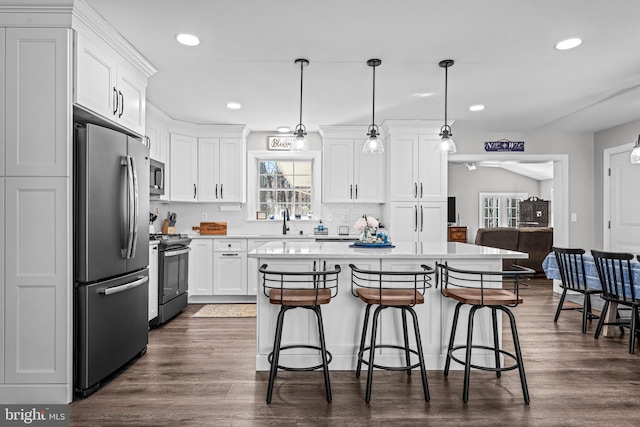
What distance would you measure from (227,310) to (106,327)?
230 cm

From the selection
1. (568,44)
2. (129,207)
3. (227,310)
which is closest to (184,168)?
(227,310)

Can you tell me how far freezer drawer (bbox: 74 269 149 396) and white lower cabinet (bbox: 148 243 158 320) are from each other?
91 centimetres

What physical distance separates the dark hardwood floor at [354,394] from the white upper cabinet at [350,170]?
109 inches

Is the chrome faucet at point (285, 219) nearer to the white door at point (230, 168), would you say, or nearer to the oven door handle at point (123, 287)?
the white door at point (230, 168)

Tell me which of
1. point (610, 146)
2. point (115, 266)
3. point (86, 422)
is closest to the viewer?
point (86, 422)

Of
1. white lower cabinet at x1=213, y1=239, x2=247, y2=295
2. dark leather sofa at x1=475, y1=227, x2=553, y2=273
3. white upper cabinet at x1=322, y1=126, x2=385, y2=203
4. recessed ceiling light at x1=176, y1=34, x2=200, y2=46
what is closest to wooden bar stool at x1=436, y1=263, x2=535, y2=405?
recessed ceiling light at x1=176, y1=34, x2=200, y2=46

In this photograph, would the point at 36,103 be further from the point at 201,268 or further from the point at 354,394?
the point at 201,268

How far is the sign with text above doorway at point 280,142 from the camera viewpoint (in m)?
5.95

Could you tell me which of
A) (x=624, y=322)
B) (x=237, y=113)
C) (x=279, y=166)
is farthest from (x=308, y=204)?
(x=624, y=322)

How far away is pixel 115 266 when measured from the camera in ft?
8.91

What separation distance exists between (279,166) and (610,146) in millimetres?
4777

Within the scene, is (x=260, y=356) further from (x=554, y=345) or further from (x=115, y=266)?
(x=554, y=345)

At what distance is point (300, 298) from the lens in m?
2.55

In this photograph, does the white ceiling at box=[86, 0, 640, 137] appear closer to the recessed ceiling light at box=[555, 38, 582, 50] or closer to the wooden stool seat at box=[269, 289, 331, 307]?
the recessed ceiling light at box=[555, 38, 582, 50]
